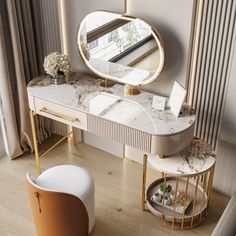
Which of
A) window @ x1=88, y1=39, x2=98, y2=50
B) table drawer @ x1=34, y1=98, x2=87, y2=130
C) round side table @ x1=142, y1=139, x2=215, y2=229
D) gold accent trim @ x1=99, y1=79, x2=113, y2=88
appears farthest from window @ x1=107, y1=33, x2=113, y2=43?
round side table @ x1=142, y1=139, x2=215, y2=229

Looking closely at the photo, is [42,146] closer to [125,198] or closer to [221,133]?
[125,198]

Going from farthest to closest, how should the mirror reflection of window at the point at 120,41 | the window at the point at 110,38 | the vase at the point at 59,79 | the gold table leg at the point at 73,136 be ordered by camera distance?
the gold table leg at the point at 73,136, the vase at the point at 59,79, the window at the point at 110,38, the mirror reflection of window at the point at 120,41

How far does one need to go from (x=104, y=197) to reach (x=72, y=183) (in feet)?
1.74

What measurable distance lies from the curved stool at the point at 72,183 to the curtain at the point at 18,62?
785 millimetres

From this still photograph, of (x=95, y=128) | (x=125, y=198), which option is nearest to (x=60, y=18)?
(x=95, y=128)

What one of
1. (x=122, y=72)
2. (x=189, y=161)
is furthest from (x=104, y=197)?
(x=122, y=72)

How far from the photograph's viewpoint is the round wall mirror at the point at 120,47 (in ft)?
9.05

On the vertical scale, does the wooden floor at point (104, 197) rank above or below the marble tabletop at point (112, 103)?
below

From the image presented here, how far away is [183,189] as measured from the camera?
3.01 metres

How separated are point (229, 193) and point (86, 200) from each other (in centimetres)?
112

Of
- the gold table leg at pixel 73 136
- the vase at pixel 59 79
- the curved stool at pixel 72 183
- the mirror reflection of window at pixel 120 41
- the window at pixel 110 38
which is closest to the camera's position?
the curved stool at pixel 72 183

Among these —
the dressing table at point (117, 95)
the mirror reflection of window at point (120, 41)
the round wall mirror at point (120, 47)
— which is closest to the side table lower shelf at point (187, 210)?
the dressing table at point (117, 95)

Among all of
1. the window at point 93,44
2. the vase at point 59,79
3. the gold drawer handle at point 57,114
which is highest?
the window at point 93,44

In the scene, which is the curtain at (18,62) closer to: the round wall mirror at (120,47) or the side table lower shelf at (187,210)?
the round wall mirror at (120,47)
